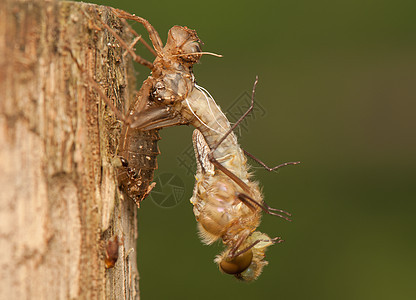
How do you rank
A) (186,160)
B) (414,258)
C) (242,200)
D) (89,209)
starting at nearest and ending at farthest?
(89,209) → (242,200) → (186,160) → (414,258)

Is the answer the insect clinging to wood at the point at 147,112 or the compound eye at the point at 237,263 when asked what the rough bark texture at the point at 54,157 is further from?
the compound eye at the point at 237,263

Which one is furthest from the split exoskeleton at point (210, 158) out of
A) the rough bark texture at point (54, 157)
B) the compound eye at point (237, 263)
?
the rough bark texture at point (54, 157)

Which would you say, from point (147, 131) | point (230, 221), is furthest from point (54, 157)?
point (230, 221)

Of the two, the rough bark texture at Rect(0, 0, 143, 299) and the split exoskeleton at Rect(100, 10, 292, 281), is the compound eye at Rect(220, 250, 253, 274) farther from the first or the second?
the rough bark texture at Rect(0, 0, 143, 299)

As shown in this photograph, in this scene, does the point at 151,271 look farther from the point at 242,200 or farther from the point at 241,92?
the point at 242,200

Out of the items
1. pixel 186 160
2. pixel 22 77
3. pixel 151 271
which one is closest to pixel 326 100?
pixel 186 160

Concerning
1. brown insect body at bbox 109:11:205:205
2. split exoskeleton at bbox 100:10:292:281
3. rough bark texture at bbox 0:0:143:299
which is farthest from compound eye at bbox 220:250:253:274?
rough bark texture at bbox 0:0:143:299
